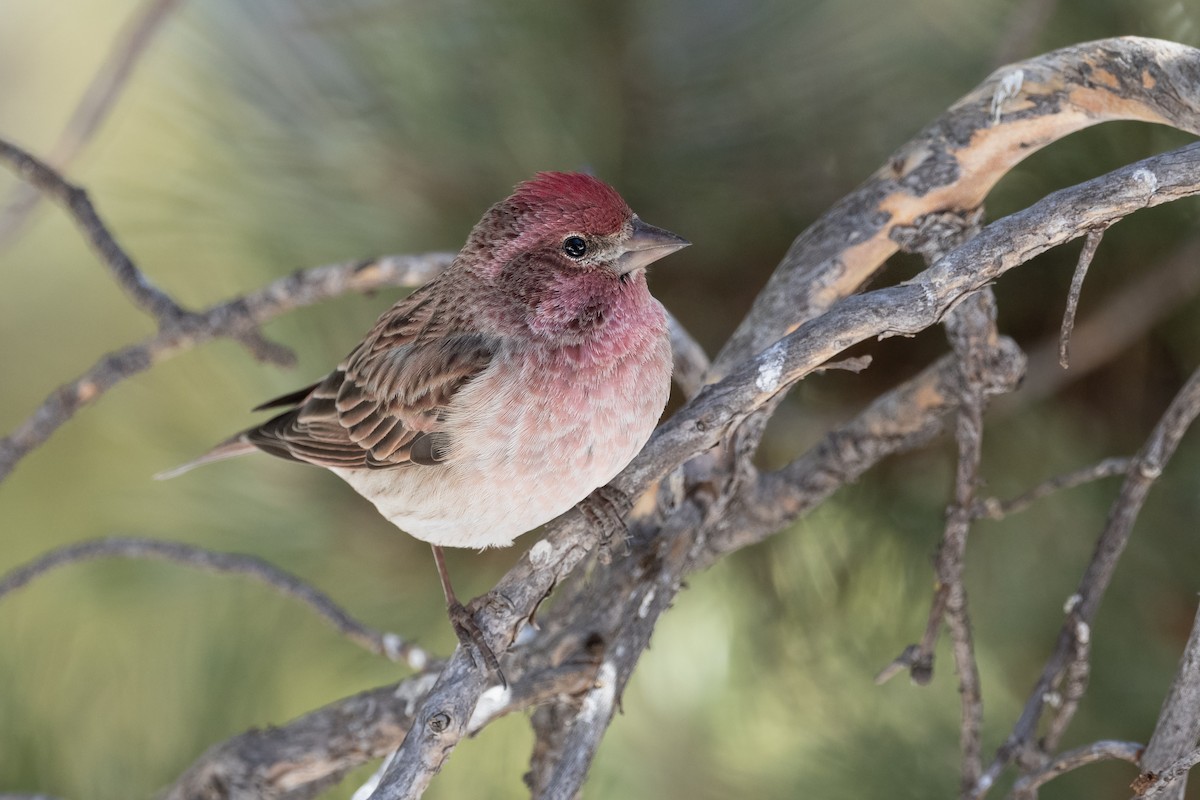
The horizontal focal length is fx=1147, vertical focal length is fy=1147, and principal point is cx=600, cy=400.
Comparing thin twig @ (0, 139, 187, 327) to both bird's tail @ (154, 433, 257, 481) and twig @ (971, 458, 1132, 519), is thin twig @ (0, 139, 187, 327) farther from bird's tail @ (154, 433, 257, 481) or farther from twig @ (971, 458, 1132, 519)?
twig @ (971, 458, 1132, 519)

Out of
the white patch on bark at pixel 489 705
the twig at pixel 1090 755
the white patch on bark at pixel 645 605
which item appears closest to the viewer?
the twig at pixel 1090 755

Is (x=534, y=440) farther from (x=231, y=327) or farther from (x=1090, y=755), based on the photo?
(x=1090, y=755)

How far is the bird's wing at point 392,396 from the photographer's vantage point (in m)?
2.61

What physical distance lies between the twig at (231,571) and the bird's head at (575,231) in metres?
0.89

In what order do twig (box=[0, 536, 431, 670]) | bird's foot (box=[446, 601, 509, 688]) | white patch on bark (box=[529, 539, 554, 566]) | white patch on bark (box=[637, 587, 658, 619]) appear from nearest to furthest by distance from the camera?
bird's foot (box=[446, 601, 509, 688]) → white patch on bark (box=[529, 539, 554, 566]) → white patch on bark (box=[637, 587, 658, 619]) → twig (box=[0, 536, 431, 670])

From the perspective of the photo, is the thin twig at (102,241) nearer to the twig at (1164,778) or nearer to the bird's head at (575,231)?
the bird's head at (575,231)

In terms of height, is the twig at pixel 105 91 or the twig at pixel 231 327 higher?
the twig at pixel 105 91

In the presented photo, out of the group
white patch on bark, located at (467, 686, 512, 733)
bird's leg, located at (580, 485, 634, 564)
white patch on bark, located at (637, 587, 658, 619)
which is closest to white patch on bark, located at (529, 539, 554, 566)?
bird's leg, located at (580, 485, 634, 564)

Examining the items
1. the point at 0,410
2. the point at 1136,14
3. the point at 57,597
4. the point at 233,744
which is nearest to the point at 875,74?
the point at 1136,14

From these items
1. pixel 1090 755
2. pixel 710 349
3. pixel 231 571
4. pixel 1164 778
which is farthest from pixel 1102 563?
pixel 231 571

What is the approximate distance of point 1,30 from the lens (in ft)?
17.9

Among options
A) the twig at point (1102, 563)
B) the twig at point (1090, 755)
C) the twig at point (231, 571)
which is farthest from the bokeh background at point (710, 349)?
the twig at point (1090, 755)

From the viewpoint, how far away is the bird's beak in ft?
8.21

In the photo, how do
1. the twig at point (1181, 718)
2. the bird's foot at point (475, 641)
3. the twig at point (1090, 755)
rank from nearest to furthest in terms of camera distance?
the twig at point (1181, 718) → the twig at point (1090, 755) → the bird's foot at point (475, 641)
